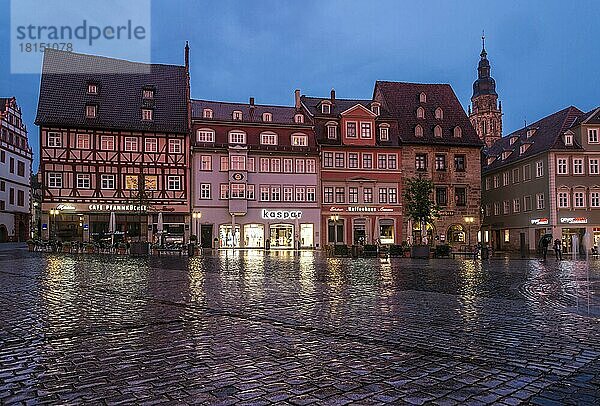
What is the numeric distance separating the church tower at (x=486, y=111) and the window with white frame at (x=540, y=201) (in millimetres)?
54420

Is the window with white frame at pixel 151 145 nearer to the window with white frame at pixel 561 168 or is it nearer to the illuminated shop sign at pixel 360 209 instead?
the illuminated shop sign at pixel 360 209

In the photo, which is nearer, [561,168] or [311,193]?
[561,168]

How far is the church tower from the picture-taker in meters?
107

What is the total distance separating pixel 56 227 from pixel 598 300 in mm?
44908

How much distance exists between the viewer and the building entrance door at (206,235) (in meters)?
52.1

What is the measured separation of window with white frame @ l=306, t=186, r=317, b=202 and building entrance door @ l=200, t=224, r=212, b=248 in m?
9.30

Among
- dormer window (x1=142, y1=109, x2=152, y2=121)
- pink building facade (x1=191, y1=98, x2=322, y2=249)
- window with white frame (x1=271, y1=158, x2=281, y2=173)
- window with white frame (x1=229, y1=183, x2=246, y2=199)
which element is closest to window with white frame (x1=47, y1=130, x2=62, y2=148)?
dormer window (x1=142, y1=109, x2=152, y2=121)

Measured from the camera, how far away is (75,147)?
49781mm

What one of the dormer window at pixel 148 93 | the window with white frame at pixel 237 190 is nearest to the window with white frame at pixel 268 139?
the window with white frame at pixel 237 190

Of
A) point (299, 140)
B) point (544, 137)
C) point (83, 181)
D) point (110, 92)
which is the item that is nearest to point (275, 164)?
point (299, 140)

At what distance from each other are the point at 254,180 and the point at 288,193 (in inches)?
132

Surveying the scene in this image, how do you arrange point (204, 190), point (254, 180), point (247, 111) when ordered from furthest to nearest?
point (247, 111) → point (254, 180) → point (204, 190)

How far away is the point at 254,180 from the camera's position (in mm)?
53375

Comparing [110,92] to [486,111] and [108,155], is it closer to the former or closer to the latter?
[108,155]
